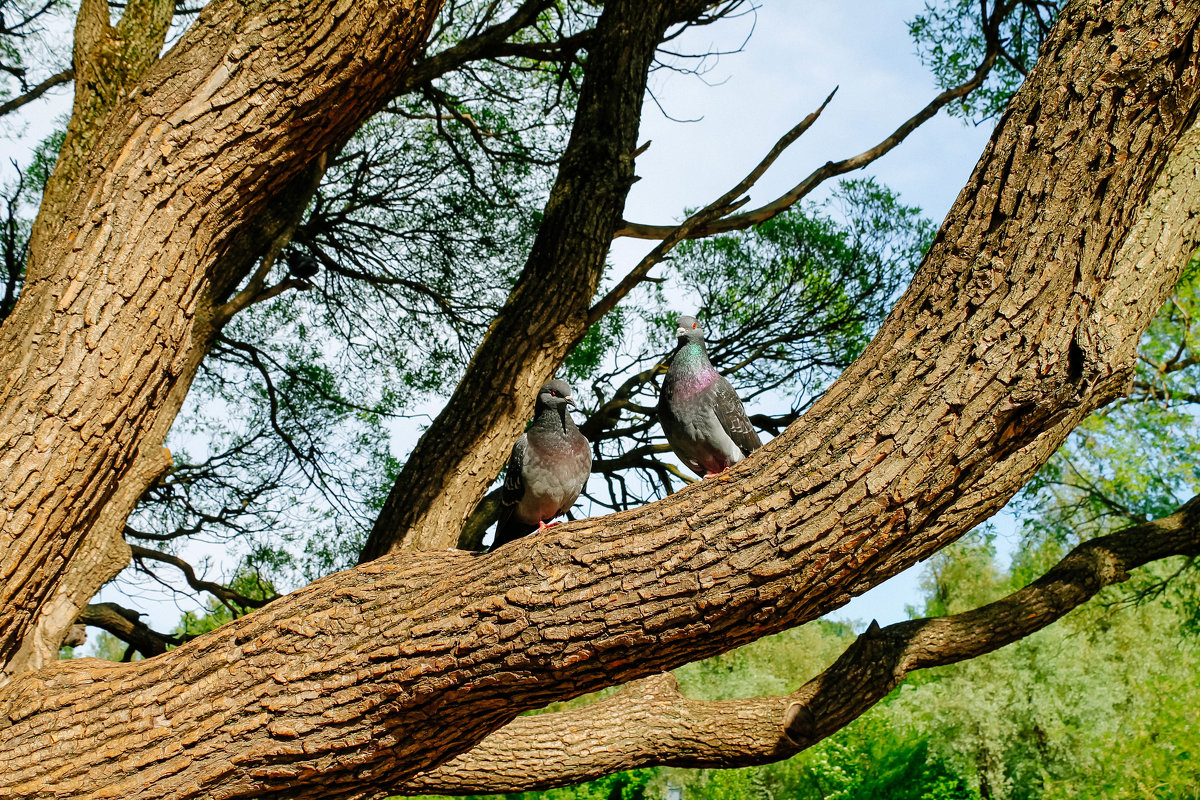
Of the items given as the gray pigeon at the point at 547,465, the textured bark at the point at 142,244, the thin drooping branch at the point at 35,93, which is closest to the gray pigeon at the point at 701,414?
the gray pigeon at the point at 547,465

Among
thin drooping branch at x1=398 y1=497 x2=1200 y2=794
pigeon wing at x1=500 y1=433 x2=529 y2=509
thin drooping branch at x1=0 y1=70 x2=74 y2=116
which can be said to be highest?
thin drooping branch at x1=0 y1=70 x2=74 y2=116

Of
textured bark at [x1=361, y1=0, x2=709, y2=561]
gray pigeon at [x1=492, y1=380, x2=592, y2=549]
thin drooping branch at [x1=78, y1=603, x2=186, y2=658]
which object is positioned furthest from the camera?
thin drooping branch at [x1=78, y1=603, x2=186, y2=658]

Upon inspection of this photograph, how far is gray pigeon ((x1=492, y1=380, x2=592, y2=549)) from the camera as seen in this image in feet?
8.51

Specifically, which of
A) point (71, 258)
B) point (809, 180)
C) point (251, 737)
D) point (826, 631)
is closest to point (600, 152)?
point (809, 180)

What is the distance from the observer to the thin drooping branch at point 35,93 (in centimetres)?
402

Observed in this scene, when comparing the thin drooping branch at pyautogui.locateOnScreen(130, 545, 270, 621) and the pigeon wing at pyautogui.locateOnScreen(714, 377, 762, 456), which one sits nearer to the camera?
the pigeon wing at pyautogui.locateOnScreen(714, 377, 762, 456)

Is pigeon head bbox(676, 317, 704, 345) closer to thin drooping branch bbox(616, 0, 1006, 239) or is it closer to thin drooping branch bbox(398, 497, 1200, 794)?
thin drooping branch bbox(616, 0, 1006, 239)

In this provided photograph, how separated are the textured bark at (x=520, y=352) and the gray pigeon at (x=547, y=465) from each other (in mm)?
109

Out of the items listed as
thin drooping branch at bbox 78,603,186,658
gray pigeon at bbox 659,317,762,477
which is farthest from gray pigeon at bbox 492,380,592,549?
thin drooping branch at bbox 78,603,186,658

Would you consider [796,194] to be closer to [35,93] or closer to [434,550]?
[434,550]

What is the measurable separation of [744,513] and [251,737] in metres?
0.95

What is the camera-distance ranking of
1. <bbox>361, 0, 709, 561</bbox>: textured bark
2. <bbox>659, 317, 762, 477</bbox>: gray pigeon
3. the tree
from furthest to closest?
<bbox>361, 0, 709, 561</bbox>: textured bark
<bbox>659, 317, 762, 477</bbox>: gray pigeon
the tree

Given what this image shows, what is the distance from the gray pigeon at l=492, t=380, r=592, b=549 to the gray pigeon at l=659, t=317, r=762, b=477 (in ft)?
0.93

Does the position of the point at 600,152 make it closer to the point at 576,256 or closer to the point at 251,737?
the point at 576,256
